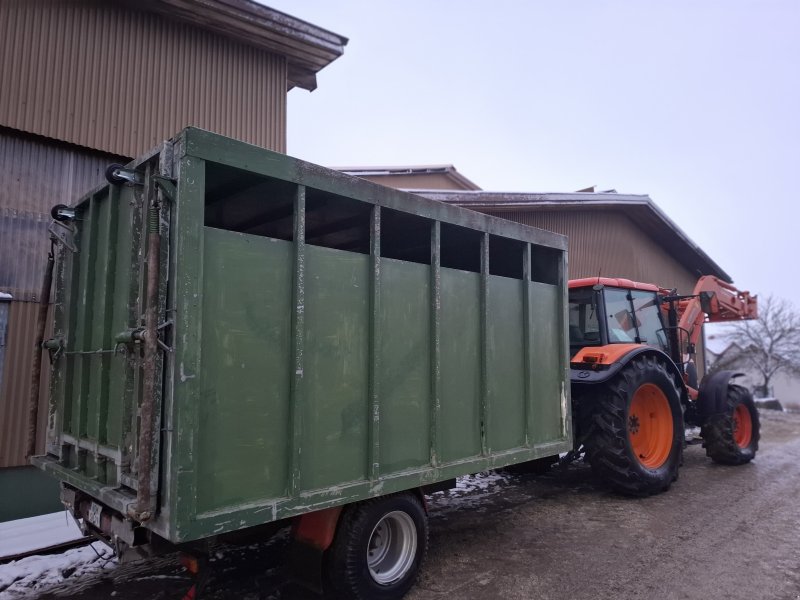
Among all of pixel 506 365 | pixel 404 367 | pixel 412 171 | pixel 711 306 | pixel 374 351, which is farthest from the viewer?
pixel 412 171

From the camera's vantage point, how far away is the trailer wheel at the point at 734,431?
25.8 feet

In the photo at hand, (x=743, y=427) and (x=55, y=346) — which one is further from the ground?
(x=55, y=346)

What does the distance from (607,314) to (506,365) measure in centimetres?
310

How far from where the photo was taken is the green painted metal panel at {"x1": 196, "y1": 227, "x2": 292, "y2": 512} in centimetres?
275

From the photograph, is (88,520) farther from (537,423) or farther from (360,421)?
(537,423)

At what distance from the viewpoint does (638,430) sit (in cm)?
685

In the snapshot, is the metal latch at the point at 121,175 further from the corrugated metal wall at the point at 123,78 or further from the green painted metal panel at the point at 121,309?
the corrugated metal wall at the point at 123,78

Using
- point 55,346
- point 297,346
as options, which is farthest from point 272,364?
point 55,346

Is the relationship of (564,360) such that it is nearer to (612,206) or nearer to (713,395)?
(713,395)

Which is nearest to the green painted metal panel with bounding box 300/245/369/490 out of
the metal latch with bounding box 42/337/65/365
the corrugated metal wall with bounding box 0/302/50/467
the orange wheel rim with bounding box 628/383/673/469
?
the metal latch with bounding box 42/337/65/365

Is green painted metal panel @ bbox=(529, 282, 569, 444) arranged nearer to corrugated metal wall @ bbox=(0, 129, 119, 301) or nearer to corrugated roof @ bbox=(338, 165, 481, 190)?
corrugated metal wall @ bbox=(0, 129, 119, 301)

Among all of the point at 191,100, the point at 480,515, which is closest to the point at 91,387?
the point at 480,515

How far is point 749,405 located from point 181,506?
880 centimetres

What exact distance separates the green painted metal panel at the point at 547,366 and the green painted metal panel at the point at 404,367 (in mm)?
1355
